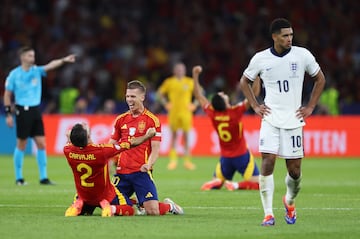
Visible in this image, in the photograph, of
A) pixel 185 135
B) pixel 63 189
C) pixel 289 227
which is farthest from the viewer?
pixel 185 135

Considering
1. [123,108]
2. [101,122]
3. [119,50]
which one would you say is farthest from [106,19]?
[101,122]

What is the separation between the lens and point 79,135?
11180 mm

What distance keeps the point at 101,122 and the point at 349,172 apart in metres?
9.04

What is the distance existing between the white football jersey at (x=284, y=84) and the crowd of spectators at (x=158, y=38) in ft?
64.9

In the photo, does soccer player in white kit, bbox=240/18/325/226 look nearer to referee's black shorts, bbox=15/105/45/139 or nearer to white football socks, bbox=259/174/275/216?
white football socks, bbox=259/174/275/216

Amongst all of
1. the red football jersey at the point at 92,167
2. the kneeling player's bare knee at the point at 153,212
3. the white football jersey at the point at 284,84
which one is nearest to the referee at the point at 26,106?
the kneeling player's bare knee at the point at 153,212

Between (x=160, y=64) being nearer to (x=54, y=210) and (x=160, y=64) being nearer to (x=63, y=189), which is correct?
(x=63, y=189)

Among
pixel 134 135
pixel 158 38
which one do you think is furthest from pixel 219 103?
pixel 158 38

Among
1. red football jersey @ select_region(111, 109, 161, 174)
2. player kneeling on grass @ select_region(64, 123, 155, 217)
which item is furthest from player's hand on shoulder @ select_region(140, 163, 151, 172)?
player kneeling on grass @ select_region(64, 123, 155, 217)

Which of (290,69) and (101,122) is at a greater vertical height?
(290,69)

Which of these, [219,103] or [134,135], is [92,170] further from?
[219,103]

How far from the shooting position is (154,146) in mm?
12125

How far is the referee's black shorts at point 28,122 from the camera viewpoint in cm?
1766

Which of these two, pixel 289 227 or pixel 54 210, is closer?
pixel 289 227
